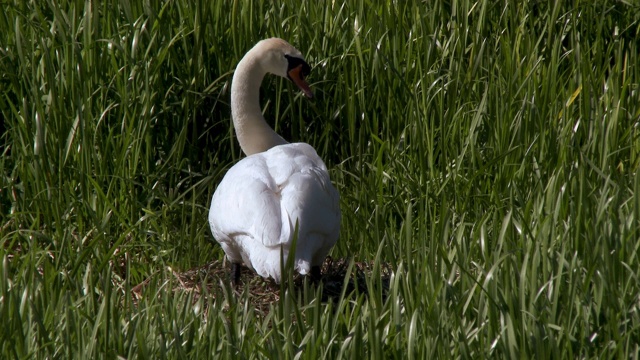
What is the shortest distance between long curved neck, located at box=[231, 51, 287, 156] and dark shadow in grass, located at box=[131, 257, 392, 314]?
1.88ft

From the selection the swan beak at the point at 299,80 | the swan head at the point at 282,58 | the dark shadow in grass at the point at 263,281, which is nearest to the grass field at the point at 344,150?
the dark shadow in grass at the point at 263,281

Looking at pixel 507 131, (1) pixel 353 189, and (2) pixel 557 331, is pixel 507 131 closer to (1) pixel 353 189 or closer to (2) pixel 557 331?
(1) pixel 353 189

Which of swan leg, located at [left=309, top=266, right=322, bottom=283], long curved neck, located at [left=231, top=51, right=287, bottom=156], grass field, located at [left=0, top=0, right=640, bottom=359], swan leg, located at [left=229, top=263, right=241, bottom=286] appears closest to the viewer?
grass field, located at [left=0, top=0, right=640, bottom=359]

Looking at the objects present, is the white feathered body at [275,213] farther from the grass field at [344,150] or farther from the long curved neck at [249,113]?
the long curved neck at [249,113]

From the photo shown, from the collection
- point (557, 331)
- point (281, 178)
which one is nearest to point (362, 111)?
point (281, 178)

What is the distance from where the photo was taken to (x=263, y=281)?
4.12m

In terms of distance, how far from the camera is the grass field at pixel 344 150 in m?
Answer: 3.03

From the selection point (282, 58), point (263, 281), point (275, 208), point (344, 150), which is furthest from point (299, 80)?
point (275, 208)

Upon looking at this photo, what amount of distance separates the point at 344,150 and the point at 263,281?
1003 mm

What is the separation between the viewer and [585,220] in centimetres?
324

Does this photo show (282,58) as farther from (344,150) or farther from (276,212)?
(276,212)

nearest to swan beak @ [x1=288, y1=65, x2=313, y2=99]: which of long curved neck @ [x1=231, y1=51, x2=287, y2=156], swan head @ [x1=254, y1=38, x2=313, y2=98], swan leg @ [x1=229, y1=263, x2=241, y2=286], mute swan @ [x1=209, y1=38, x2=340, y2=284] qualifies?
swan head @ [x1=254, y1=38, x2=313, y2=98]

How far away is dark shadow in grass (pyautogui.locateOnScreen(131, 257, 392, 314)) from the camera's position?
3906 millimetres

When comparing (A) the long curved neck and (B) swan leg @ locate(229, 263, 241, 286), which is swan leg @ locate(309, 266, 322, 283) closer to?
(B) swan leg @ locate(229, 263, 241, 286)
